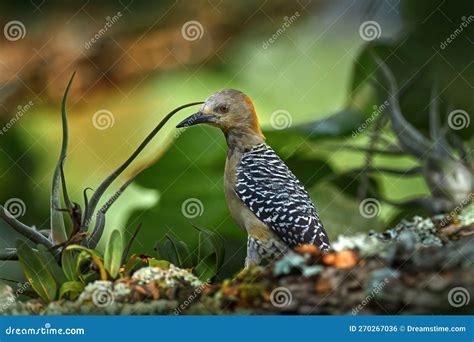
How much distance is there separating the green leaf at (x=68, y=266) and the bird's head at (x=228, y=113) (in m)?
0.71

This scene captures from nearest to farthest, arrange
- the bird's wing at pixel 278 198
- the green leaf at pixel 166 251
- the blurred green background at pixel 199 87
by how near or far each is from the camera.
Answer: the bird's wing at pixel 278 198 < the green leaf at pixel 166 251 < the blurred green background at pixel 199 87

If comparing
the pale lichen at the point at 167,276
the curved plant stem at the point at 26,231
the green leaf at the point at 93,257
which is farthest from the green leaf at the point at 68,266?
the pale lichen at the point at 167,276

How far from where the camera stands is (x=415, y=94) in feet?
12.7

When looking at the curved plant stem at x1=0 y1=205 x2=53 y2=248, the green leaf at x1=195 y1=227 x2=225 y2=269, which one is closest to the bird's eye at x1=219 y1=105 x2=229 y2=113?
the green leaf at x1=195 y1=227 x2=225 y2=269

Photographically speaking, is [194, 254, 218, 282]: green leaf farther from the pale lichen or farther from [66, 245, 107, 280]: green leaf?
[66, 245, 107, 280]: green leaf

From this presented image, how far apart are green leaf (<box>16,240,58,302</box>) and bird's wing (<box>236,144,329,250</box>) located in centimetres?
84

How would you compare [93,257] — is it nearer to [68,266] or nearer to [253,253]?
[68,266]

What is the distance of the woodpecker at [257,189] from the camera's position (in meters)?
3.47

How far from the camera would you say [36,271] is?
3375 millimetres

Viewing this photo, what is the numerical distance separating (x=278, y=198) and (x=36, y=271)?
102 cm

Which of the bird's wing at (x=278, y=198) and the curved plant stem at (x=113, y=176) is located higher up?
the bird's wing at (x=278, y=198)

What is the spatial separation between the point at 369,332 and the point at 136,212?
1127 millimetres

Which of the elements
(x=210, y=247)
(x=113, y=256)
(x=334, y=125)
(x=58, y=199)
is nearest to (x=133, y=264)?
(x=113, y=256)

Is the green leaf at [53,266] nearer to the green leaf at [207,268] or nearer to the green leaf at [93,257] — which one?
the green leaf at [93,257]
